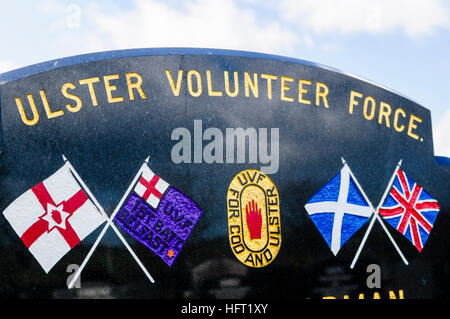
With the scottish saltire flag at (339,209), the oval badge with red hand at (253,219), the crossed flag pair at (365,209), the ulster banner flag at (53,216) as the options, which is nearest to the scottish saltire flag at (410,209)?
the crossed flag pair at (365,209)

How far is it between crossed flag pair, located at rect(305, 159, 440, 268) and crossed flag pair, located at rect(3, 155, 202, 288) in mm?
1382

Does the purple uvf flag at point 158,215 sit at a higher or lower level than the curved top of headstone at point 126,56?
lower

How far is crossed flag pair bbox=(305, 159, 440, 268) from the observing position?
454cm

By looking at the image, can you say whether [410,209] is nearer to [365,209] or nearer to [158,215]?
[365,209]

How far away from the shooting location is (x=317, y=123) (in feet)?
15.2

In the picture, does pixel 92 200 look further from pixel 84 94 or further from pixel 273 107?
pixel 273 107

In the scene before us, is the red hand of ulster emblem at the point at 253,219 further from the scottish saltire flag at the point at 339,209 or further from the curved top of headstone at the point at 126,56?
the curved top of headstone at the point at 126,56

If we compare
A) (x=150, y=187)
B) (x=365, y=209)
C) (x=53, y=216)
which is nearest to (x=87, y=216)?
(x=53, y=216)

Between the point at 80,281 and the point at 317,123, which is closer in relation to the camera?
the point at 80,281

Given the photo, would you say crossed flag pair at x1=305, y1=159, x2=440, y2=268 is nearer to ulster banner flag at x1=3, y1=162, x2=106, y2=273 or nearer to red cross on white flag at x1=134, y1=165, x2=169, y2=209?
red cross on white flag at x1=134, y1=165, x2=169, y2=209

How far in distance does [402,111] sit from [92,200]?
11.8 ft

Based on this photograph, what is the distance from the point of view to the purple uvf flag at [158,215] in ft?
13.6

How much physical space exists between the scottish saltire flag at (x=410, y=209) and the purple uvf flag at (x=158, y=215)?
2190mm
